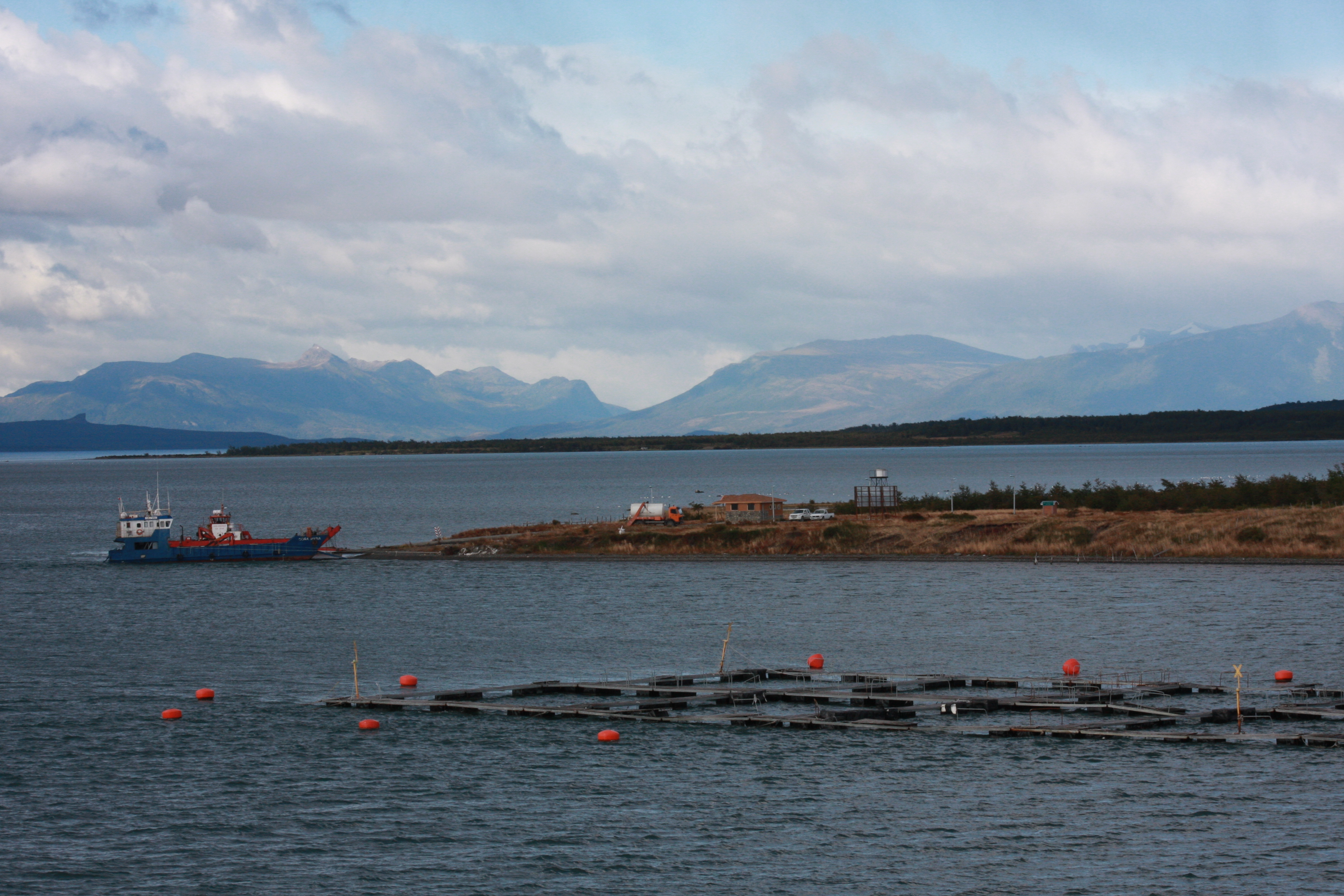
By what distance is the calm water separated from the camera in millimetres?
28297

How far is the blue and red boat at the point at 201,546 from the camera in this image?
111562 mm

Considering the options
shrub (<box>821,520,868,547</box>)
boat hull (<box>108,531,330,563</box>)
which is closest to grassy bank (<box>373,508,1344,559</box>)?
shrub (<box>821,520,868,547</box>)

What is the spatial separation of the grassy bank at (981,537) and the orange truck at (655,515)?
8.67 ft

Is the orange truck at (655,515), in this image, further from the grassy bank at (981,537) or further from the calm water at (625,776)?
the calm water at (625,776)

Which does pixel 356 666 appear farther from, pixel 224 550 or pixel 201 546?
pixel 201 546

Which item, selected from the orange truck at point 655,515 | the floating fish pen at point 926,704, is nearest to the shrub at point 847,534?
the orange truck at point 655,515

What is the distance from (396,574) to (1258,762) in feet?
238

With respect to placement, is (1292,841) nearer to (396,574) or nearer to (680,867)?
(680,867)

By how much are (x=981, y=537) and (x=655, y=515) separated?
102 ft

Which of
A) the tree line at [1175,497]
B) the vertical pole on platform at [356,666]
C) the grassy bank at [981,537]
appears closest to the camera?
the vertical pole on platform at [356,666]

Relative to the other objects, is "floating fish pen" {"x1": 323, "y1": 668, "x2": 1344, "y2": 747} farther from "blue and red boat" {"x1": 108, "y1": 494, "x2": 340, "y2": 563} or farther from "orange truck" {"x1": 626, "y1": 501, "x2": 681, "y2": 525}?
"blue and red boat" {"x1": 108, "y1": 494, "x2": 340, "y2": 563}

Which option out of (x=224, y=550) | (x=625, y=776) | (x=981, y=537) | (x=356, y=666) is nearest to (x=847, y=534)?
(x=981, y=537)

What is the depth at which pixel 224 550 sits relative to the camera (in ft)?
370

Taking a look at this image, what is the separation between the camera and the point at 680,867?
28688mm
